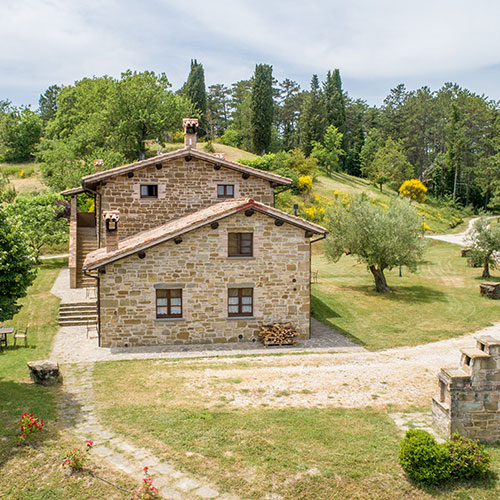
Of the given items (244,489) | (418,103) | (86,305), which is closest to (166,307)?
(86,305)

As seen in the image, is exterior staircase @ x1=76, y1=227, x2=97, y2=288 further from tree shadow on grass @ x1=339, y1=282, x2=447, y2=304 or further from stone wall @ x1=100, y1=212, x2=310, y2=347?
tree shadow on grass @ x1=339, y1=282, x2=447, y2=304

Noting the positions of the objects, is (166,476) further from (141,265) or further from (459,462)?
(141,265)

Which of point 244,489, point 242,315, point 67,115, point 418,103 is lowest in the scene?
point 244,489

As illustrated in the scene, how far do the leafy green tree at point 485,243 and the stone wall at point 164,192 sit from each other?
63.4 feet

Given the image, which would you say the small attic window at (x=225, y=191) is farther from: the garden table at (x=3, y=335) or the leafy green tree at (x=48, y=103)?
the leafy green tree at (x=48, y=103)

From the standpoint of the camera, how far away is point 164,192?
23969 millimetres

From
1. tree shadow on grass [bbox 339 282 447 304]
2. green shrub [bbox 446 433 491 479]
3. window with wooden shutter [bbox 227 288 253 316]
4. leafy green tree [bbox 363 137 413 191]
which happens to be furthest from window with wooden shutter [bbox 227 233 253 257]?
leafy green tree [bbox 363 137 413 191]

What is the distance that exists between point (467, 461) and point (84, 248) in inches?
1014

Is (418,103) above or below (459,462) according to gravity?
above

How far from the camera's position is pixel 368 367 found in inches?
667

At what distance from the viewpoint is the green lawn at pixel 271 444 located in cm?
934

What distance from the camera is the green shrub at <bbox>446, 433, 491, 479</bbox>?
32.0ft

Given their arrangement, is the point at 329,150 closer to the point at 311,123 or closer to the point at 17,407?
the point at 311,123

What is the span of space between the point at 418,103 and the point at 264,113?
34.1 meters
